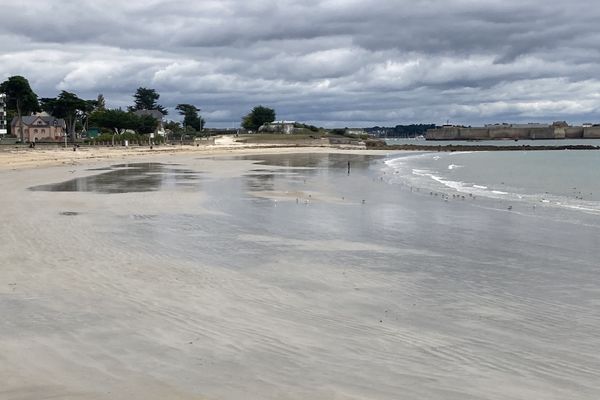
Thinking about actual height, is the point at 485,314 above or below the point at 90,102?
below

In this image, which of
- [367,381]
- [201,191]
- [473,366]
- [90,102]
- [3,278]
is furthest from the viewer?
[90,102]

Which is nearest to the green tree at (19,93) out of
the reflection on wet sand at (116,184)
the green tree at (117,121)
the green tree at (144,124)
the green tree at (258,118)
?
the green tree at (117,121)

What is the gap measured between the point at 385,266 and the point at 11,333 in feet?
23.1

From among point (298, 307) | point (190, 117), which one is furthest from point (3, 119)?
point (298, 307)

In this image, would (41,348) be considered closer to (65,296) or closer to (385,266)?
(65,296)

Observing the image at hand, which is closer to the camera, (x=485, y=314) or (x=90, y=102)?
(x=485, y=314)

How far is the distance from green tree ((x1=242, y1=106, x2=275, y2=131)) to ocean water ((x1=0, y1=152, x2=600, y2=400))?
515ft

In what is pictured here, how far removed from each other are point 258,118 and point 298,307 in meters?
169

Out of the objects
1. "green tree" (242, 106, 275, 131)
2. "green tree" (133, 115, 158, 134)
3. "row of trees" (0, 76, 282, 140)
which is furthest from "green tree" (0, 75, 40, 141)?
"green tree" (242, 106, 275, 131)

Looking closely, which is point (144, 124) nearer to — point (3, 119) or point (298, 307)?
point (3, 119)

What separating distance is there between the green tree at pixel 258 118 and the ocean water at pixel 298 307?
157055 mm

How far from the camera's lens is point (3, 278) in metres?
10.5

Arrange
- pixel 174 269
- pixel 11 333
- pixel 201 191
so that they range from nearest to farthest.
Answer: pixel 11 333, pixel 174 269, pixel 201 191

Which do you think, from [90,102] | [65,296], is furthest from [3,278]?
[90,102]
